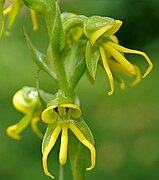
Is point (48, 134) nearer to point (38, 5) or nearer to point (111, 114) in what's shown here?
point (38, 5)

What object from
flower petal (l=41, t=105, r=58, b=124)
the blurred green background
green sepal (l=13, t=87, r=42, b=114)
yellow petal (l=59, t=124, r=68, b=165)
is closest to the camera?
yellow petal (l=59, t=124, r=68, b=165)

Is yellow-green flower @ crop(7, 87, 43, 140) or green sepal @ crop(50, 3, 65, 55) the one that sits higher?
green sepal @ crop(50, 3, 65, 55)

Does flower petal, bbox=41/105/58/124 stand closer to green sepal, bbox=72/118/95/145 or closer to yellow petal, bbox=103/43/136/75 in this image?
green sepal, bbox=72/118/95/145

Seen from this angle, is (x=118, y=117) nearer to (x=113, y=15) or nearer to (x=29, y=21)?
(x=113, y=15)

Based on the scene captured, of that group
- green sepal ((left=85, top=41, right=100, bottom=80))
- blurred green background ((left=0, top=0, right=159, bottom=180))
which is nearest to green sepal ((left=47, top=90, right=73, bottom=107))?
green sepal ((left=85, top=41, right=100, bottom=80))

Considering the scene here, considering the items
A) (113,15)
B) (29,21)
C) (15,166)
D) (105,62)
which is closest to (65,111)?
(105,62)
